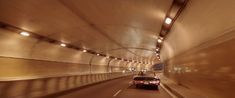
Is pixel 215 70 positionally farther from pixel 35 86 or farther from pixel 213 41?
pixel 35 86

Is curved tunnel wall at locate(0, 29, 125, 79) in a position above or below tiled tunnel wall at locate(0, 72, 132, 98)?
above

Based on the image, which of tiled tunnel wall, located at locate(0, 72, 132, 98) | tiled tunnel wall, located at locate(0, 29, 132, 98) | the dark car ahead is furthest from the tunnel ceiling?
the dark car ahead

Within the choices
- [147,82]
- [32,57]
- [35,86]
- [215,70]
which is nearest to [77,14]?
[35,86]

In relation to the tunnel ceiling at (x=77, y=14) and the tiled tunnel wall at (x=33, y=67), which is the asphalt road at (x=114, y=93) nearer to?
the tiled tunnel wall at (x=33, y=67)

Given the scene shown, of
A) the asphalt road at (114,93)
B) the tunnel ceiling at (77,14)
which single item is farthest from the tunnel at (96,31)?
the asphalt road at (114,93)

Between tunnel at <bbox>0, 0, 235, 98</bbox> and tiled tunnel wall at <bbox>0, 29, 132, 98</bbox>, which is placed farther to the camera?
tiled tunnel wall at <bbox>0, 29, 132, 98</bbox>

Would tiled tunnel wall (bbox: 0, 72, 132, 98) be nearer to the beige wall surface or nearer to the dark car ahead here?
the dark car ahead

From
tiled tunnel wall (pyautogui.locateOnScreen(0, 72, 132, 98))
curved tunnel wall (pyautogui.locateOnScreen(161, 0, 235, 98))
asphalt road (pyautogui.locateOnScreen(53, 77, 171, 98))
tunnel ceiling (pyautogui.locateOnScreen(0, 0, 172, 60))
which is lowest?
asphalt road (pyautogui.locateOnScreen(53, 77, 171, 98))

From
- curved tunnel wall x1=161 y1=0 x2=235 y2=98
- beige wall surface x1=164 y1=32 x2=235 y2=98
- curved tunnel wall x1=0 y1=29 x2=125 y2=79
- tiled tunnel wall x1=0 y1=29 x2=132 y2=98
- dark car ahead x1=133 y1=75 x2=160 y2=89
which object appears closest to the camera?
curved tunnel wall x1=161 y1=0 x2=235 y2=98

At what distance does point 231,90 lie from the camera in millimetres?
10141

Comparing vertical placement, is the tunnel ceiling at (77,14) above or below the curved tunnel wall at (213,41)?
above

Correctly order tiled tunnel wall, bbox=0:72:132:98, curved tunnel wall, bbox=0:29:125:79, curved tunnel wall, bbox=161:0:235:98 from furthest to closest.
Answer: curved tunnel wall, bbox=0:29:125:79, tiled tunnel wall, bbox=0:72:132:98, curved tunnel wall, bbox=161:0:235:98

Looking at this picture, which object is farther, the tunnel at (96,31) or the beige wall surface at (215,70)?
the tunnel at (96,31)

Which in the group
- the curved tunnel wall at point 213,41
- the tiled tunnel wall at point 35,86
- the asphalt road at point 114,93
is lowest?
the asphalt road at point 114,93
